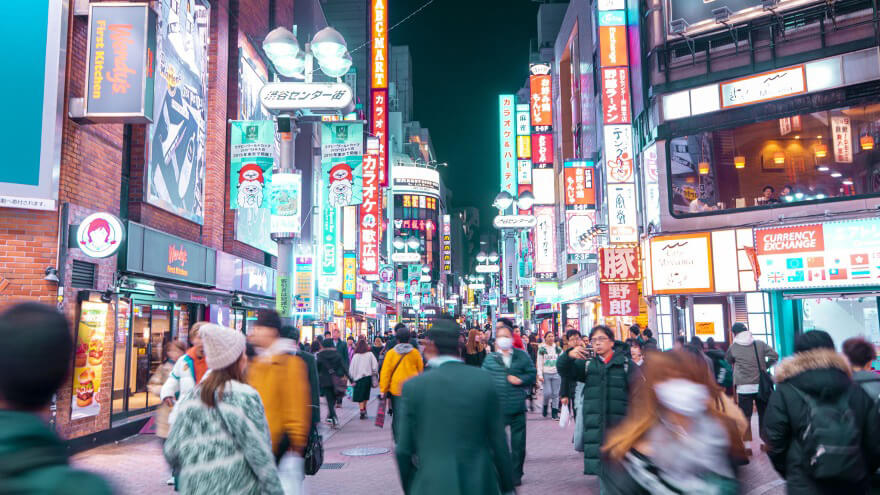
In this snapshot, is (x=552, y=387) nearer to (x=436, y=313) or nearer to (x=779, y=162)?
(x=436, y=313)

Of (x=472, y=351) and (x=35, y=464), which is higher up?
(x=35, y=464)

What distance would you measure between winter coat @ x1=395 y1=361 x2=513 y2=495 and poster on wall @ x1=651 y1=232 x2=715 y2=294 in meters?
17.0

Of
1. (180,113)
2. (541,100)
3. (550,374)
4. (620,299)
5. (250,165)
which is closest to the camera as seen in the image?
(550,374)

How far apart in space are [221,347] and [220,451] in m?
0.57

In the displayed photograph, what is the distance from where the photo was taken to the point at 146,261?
15.3 meters

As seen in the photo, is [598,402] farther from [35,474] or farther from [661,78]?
[661,78]

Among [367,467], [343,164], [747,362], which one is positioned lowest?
[367,467]

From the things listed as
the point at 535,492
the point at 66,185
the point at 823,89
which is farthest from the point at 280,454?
the point at 823,89

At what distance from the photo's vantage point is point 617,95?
23.2 metres

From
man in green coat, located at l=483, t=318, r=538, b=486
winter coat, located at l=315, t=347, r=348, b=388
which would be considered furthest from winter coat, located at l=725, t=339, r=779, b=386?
winter coat, located at l=315, t=347, r=348, b=388

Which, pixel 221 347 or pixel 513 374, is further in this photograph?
pixel 513 374

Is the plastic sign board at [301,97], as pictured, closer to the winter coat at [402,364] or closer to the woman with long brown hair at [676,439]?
the winter coat at [402,364]

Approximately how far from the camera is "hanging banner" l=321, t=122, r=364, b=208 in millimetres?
18172

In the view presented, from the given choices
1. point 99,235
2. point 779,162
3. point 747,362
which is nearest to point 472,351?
point 747,362
